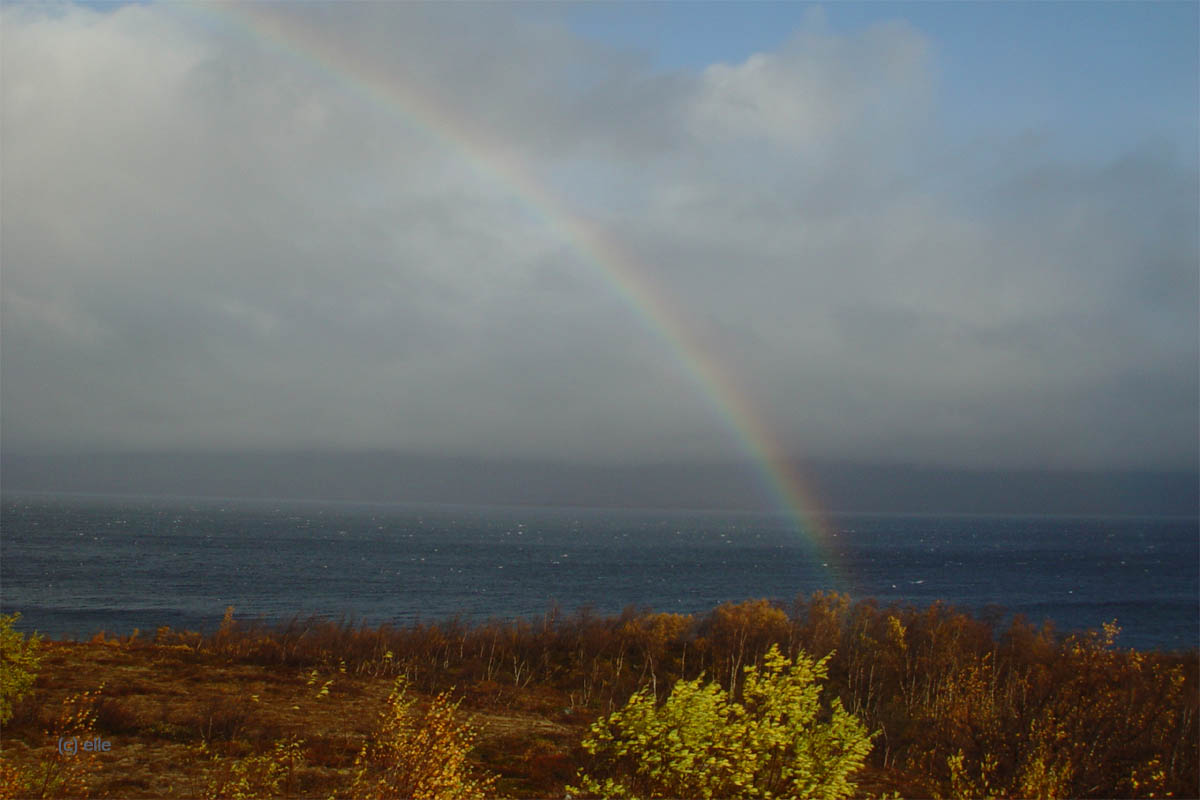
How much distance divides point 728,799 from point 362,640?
152ft

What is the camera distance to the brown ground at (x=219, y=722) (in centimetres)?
1845

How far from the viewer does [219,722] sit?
75.3ft

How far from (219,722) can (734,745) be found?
65.3ft

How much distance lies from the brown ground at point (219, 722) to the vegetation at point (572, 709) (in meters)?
0.11

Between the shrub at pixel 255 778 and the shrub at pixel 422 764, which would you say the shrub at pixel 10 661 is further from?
the shrub at pixel 422 764

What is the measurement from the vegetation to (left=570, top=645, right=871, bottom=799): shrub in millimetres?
49

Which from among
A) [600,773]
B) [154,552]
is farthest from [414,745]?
[154,552]

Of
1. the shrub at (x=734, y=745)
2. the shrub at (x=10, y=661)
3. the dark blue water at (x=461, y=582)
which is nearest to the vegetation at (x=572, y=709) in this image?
the shrub at (x=734, y=745)

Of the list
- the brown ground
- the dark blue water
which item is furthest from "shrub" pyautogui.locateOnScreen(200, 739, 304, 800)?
the dark blue water

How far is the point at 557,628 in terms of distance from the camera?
58.9 m

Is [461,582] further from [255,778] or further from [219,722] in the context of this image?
[255,778]

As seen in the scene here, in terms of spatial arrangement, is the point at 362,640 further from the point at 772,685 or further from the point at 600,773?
the point at 772,685

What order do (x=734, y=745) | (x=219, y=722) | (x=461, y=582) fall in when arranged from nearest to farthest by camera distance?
(x=734, y=745) < (x=219, y=722) < (x=461, y=582)

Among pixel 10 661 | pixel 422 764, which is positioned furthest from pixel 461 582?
pixel 422 764
